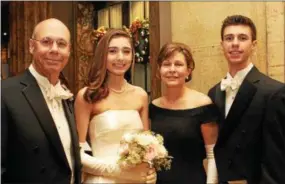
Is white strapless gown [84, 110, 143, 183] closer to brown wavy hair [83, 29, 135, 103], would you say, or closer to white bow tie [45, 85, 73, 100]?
brown wavy hair [83, 29, 135, 103]

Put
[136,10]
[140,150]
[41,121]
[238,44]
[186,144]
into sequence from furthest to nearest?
[136,10] → [186,144] → [238,44] → [140,150] → [41,121]

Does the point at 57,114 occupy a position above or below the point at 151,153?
above

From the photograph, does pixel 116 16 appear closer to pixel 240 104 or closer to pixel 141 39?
pixel 141 39

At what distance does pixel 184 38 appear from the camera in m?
4.94

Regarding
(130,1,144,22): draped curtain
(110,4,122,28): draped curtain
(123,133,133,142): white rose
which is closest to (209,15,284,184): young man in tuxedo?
(123,133,133,142): white rose

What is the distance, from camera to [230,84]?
3.10 meters

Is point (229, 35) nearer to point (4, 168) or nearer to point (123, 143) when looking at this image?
point (123, 143)

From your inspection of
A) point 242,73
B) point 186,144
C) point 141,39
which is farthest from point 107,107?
point 141,39

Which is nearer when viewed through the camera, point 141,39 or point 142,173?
point 142,173

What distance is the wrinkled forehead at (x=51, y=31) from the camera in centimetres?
266

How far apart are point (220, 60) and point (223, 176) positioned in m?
1.83

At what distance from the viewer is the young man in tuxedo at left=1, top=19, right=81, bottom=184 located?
243 cm

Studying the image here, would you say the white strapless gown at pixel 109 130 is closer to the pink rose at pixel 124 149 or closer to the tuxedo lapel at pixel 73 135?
the pink rose at pixel 124 149

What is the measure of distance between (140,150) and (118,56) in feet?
2.37
